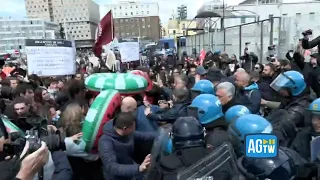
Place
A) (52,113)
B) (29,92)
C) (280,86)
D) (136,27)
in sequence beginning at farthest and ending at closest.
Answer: (136,27), (29,92), (52,113), (280,86)

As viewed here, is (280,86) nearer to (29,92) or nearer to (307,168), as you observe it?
(307,168)

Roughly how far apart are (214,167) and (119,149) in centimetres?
173

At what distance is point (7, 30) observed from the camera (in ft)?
199

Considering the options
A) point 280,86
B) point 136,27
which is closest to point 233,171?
point 280,86

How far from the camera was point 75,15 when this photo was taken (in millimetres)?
67625

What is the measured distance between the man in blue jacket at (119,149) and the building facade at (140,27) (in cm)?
9828

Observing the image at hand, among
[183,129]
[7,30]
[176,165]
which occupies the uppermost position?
[7,30]

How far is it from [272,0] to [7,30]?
43318mm

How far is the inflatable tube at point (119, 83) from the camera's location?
425 centimetres

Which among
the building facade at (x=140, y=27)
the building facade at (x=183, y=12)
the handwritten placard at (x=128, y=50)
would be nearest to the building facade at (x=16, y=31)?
the building facade at (x=140, y=27)

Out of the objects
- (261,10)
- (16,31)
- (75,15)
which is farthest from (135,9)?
(261,10)

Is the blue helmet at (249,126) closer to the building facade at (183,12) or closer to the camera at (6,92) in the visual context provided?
the camera at (6,92)

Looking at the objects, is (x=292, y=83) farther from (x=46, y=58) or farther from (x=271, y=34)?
(x=271, y=34)

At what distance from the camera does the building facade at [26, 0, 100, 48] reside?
2339 inches
